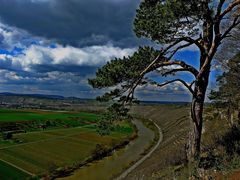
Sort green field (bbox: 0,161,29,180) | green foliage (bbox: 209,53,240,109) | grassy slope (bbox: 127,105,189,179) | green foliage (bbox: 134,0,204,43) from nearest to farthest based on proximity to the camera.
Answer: green foliage (bbox: 134,0,204,43)
grassy slope (bbox: 127,105,189,179)
green foliage (bbox: 209,53,240,109)
green field (bbox: 0,161,29,180)

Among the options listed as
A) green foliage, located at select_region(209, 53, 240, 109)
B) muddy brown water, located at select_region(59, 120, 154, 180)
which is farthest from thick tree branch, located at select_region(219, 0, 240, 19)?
muddy brown water, located at select_region(59, 120, 154, 180)

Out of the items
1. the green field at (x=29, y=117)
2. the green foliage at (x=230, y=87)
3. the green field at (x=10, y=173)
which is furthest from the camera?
the green field at (x=29, y=117)

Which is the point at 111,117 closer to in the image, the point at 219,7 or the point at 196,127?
the point at 196,127

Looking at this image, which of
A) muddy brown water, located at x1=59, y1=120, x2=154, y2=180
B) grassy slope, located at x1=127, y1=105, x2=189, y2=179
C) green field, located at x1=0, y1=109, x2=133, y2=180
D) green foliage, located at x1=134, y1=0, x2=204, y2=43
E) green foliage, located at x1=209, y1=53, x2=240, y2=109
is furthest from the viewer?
green field, located at x1=0, y1=109, x2=133, y2=180

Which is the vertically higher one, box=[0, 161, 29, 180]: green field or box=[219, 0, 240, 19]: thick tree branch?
box=[219, 0, 240, 19]: thick tree branch

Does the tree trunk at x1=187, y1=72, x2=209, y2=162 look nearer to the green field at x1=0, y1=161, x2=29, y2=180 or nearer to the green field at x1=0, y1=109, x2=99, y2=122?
the green field at x1=0, y1=161, x2=29, y2=180

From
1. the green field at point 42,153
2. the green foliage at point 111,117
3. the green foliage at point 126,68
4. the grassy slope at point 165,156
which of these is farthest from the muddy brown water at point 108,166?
the green foliage at point 126,68

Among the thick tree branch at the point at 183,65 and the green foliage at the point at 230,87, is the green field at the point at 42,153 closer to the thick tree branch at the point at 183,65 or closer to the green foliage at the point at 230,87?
the green foliage at the point at 230,87

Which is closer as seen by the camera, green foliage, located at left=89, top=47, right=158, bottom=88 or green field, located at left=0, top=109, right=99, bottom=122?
green foliage, located at left=89, top=47, right=158, bottom=88

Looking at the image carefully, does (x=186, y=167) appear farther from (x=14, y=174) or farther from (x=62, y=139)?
(x=62, y=139)

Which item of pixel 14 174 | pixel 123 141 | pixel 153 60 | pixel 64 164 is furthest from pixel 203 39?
pixel 123 141

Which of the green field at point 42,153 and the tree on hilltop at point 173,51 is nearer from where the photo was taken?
the tree on hilltop at point 173,51

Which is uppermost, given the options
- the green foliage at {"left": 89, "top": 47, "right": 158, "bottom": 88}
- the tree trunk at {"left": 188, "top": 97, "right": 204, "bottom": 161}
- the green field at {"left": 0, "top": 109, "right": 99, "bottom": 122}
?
the green foliage at {"left": 89, "top": 47, "right": 158, "bottom": 88}

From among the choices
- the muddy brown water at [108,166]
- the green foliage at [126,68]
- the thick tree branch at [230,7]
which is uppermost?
the thick tree branch at [230,7]
